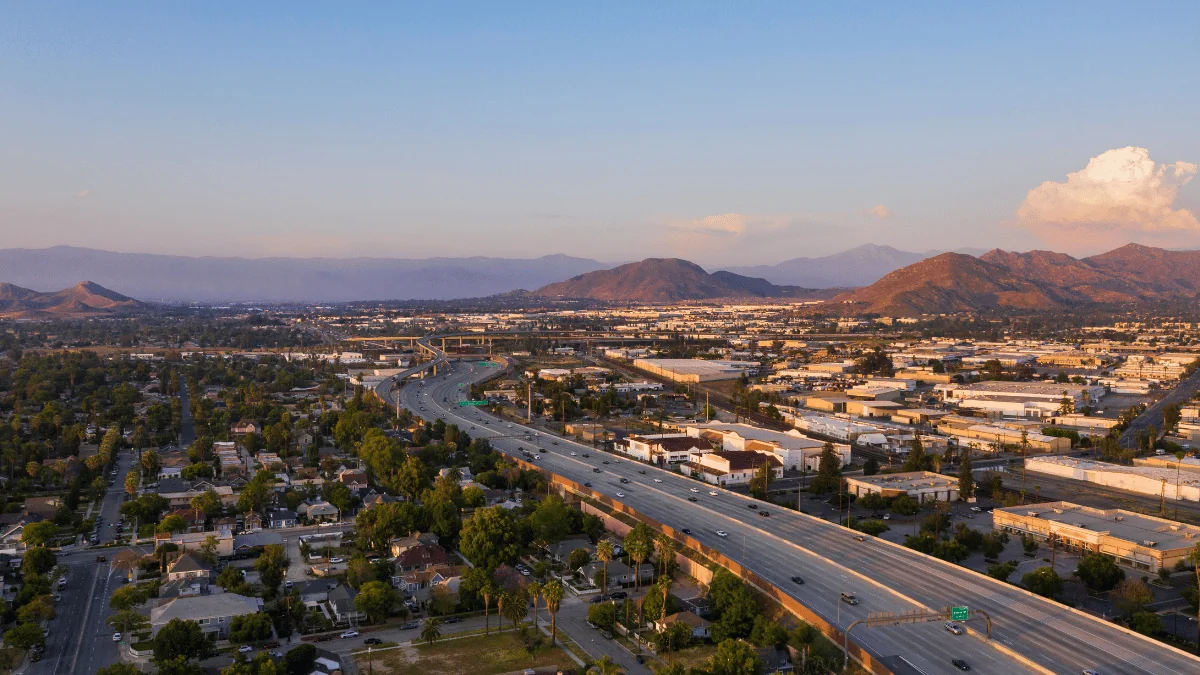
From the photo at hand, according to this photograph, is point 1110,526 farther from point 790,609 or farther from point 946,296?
point 946,296

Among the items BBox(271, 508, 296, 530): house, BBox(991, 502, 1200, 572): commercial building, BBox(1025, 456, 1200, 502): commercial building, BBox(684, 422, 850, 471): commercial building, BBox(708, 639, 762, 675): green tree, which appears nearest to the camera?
BBox(708, 639, 762, 675): green tree

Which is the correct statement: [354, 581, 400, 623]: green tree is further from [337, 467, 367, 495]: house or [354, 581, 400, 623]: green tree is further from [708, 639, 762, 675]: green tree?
[337, 467, 367, 495]: house

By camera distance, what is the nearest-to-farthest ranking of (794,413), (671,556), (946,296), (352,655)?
1. (352,655)
2. (671,556)
3. (794,413)
4. (946,296)

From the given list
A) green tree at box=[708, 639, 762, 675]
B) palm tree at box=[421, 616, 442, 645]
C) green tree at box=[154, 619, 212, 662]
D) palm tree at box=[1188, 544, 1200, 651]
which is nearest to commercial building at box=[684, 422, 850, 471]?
palm tree at box=[1188, 544, 1200, 651]

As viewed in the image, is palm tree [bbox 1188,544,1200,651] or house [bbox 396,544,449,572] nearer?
palm tree [bbox 1188,544,1200,651]

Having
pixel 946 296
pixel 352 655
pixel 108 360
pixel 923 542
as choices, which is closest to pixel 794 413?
pixel 923 542

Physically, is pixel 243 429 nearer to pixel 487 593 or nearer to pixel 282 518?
pixel 282 518

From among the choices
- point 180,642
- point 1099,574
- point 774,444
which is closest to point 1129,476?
point 774,444

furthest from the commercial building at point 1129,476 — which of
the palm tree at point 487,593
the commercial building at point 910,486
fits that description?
the palm tree at point 487,593
